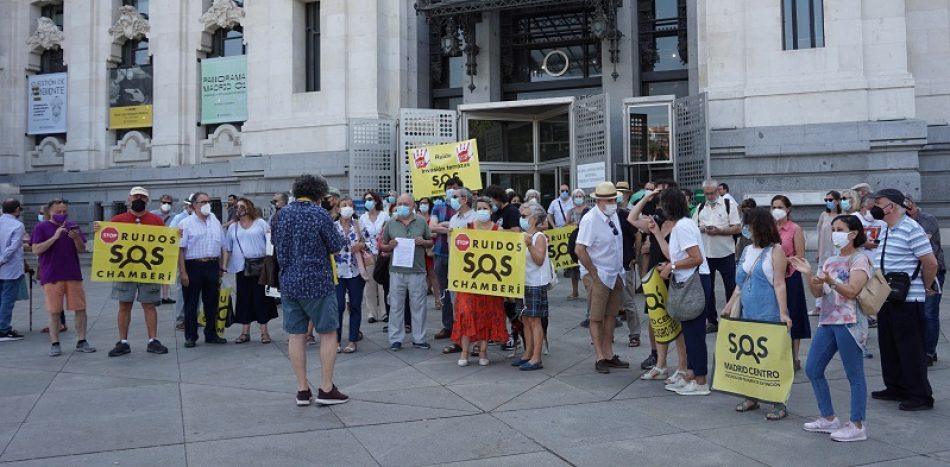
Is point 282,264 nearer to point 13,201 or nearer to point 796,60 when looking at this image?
point 13,201

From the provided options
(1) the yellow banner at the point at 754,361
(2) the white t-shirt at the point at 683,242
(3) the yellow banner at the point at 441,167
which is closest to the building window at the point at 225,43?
(3) the yellow banner at the point at 441,167

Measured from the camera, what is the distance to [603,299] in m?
7.75

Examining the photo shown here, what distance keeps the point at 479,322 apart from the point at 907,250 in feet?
14.1

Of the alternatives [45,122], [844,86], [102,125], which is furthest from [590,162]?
[45,122]

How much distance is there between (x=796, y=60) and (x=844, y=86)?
3.80 feet

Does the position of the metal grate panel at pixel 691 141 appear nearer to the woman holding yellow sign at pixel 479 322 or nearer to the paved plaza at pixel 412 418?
the paved plaza at pixel 412 418

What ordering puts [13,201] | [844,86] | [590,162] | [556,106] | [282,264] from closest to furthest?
[282,264] → [13,201] → [844,86] → [590,162] → [556,106]

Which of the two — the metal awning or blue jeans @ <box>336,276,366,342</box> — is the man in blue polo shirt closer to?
blue jeans @ <box>336,276,366,342</box>

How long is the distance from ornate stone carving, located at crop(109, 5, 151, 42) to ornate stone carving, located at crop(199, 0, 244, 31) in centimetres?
267

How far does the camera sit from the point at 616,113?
1989 cm

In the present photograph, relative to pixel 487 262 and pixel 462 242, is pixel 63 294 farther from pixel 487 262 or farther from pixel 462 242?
pixel 487 262

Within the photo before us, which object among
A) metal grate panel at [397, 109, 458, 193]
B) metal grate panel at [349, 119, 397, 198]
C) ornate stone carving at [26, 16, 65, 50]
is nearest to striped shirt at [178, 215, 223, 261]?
metal grate panel at [397, 109, 458, 193]

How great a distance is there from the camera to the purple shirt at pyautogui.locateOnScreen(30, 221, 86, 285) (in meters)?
9.28

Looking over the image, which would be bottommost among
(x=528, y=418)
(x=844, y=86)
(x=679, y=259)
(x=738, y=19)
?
(x=528, y=418)
